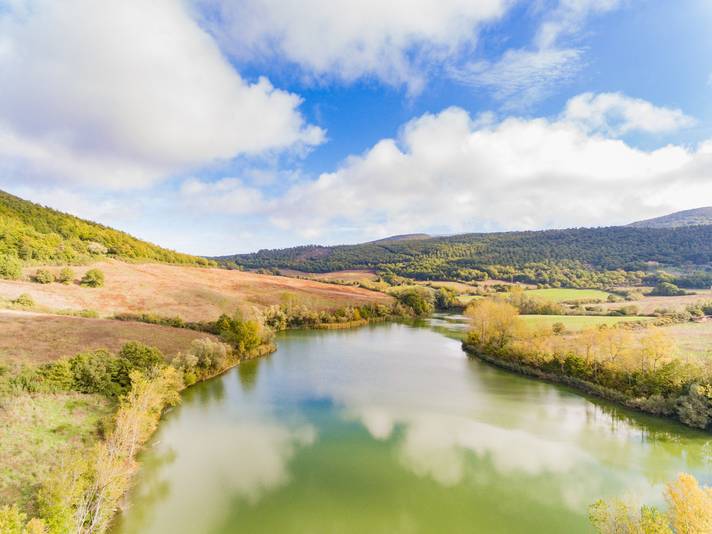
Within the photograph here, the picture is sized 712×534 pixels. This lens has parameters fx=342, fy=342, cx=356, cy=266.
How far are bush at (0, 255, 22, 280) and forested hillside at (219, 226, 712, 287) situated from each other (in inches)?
3257

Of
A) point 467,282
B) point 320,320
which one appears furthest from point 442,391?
point 467,282

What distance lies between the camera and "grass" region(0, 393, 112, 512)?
1253cm

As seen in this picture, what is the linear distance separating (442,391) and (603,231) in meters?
135

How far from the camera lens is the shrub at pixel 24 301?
112ft

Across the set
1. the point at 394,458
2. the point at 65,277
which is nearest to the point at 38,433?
the point at 394,458

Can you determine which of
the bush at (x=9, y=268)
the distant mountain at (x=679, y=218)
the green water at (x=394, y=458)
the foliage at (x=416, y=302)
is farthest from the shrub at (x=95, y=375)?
the distant mountain at (x=679, y=218)

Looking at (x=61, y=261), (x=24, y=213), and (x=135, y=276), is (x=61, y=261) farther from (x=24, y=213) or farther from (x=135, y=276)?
(x=24, y=213)

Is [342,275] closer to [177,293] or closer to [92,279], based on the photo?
[177,293]

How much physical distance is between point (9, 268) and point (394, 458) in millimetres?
49680

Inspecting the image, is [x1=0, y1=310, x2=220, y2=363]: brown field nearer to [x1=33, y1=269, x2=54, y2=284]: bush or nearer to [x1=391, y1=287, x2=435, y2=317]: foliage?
[x1=33, y1=269, x2=54, y2=284]: bush

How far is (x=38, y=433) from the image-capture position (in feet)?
51.2

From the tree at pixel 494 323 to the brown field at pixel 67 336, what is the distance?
31483 millimetres

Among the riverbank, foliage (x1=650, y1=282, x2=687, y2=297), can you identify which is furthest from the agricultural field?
foliage (x1=650, y1=282, x2=687, y2=297)

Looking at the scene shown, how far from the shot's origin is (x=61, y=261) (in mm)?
48344
